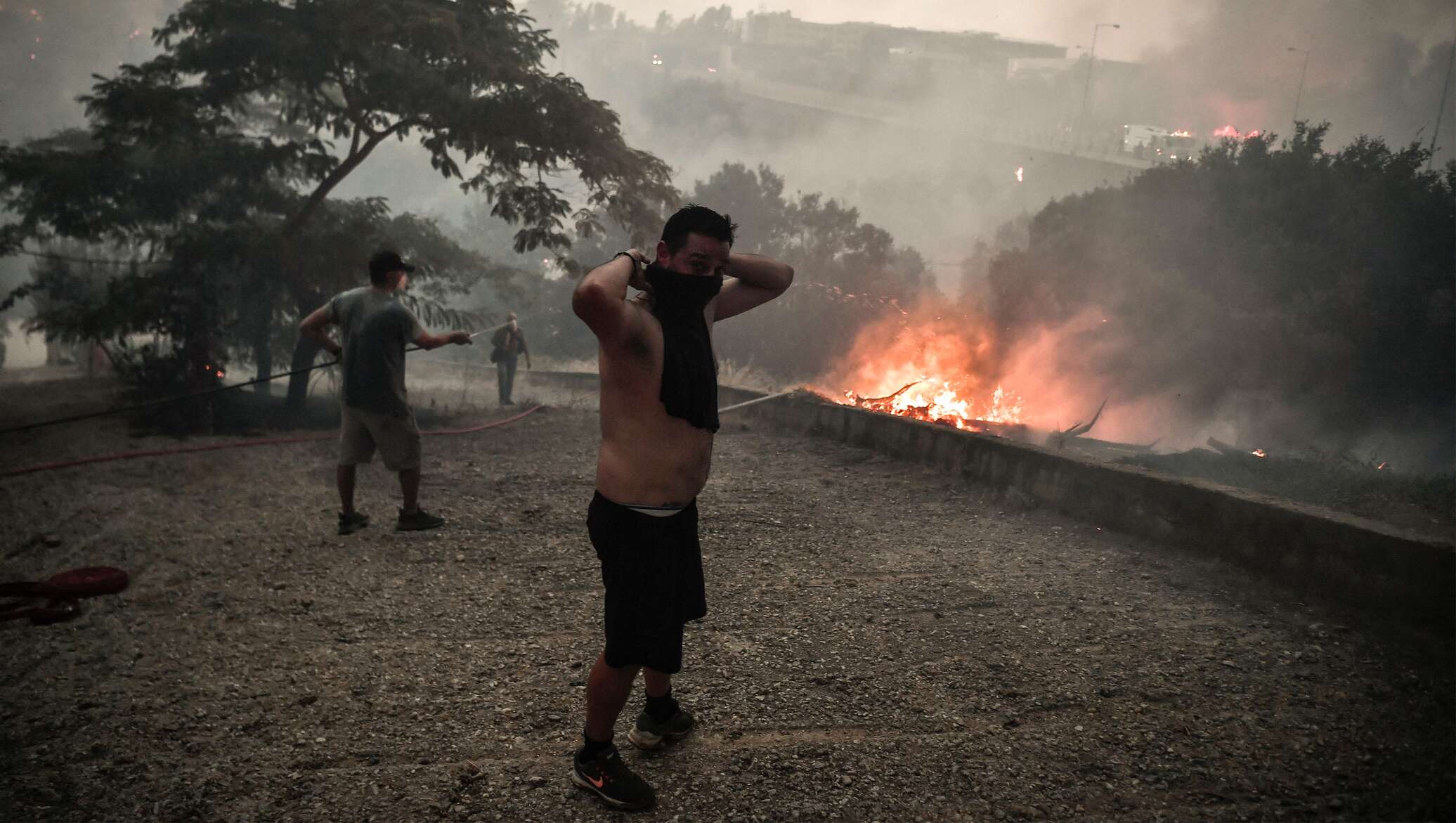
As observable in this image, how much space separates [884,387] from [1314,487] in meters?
10.7

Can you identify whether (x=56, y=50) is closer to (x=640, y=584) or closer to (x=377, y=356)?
(x=377, y=356)

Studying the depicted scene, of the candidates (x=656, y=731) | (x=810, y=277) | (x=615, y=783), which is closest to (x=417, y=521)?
(x=656, y=731)

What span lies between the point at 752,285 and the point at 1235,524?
12.6ft

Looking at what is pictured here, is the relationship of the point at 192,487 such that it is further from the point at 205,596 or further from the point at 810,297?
the point at 810,297

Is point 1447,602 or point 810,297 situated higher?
point 810,297

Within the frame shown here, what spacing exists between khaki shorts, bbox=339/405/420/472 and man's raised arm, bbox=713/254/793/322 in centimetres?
337

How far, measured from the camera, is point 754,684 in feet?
13.7

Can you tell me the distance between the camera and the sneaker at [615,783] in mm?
3191

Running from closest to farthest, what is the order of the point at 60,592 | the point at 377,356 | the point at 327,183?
the point at 60,592, the point at 377,356, the point at 327,183

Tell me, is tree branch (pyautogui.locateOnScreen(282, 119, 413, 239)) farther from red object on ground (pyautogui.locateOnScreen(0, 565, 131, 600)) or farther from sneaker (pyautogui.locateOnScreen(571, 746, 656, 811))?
sneaker (pyautogui.locateOnScreen(571, 746, 656, 811))

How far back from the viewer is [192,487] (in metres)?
8.77

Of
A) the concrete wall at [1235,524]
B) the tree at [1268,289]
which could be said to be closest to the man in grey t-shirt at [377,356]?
the concrete wall at [1235,524]

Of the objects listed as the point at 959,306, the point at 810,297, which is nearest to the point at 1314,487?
the point at 959,306

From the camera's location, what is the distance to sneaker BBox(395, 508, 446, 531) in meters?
6.63
